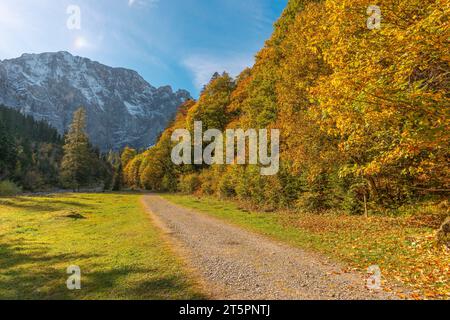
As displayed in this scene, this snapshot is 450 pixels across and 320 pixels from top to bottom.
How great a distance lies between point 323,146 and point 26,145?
421 feet

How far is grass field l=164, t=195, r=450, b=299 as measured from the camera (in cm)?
809

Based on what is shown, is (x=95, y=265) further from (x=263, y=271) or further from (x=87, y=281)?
(x=263, y=271)

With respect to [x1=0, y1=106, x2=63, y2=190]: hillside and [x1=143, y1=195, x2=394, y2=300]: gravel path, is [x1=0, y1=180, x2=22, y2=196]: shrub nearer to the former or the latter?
[x1=0, y1=106, x2=63, y2=190]: hillside

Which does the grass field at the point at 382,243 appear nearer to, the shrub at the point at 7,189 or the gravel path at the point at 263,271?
the gravel path at the point at 263,271

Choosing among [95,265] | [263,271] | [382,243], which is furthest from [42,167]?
[382,243]

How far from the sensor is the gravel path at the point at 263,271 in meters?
7.19

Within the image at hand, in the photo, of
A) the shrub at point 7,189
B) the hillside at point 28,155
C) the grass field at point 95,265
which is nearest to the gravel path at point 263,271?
the grass field at point 95,265

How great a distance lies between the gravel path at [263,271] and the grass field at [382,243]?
1.14 m

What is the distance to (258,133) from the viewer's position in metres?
31.5

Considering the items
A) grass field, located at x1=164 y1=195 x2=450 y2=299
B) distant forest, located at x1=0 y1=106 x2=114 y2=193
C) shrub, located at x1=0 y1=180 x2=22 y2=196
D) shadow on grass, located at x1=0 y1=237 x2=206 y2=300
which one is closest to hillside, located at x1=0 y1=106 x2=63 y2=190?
distant forest, located at x1=0 y1=106 x2=114 y2=193

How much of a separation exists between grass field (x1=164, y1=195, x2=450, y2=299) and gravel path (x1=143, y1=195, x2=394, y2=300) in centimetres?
114

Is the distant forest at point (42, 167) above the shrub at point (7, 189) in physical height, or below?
above
